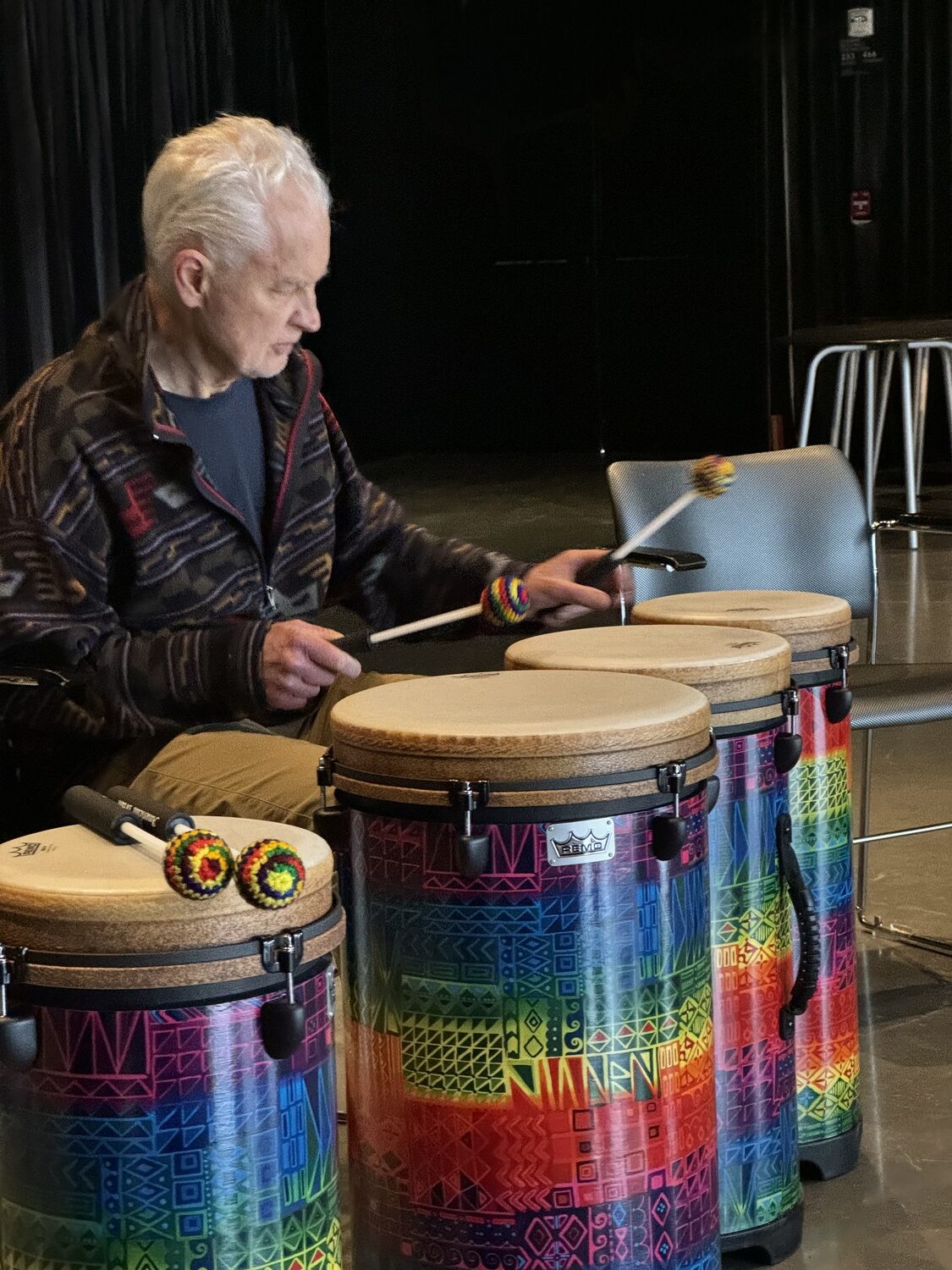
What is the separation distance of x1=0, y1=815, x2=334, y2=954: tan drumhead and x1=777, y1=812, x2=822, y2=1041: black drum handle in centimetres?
73

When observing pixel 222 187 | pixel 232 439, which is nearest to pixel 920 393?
pixel 232 439

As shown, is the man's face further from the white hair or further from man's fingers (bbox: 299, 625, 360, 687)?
man's fingers (bbox: 299, 625, 360, 687)

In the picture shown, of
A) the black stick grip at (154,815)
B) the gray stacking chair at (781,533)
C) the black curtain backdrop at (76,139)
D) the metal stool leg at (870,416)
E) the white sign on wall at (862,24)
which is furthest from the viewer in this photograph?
the white sign on wall at (862,24)

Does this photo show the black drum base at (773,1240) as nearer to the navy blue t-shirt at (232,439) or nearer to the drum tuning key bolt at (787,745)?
the drum tuning key bolt at (787,745)

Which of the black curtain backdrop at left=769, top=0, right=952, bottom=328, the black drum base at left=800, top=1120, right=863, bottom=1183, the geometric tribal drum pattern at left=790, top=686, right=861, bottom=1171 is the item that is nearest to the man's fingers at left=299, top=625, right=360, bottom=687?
the geometric tribal drum pattern at left=790, top=686, right=861, bottom=1171

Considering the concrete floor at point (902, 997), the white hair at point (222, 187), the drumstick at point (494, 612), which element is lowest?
the concrete floor at point (902, 997)

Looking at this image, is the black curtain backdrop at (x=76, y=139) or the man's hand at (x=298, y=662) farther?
the black curtain backdrop at (x=76, y=139)

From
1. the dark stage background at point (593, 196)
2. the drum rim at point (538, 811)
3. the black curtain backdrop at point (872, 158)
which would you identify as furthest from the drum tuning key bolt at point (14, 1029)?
the black curtain backdrop at point (872, 158)

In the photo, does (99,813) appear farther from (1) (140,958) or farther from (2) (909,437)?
(2) (909,437)

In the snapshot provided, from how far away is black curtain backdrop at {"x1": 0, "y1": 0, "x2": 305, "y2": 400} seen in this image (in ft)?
19.4

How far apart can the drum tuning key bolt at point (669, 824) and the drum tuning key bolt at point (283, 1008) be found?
40cm

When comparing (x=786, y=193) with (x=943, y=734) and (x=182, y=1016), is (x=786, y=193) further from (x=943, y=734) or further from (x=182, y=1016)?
(x=182, y=1016)

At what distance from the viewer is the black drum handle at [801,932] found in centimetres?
197

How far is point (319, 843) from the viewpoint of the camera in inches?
57.1
